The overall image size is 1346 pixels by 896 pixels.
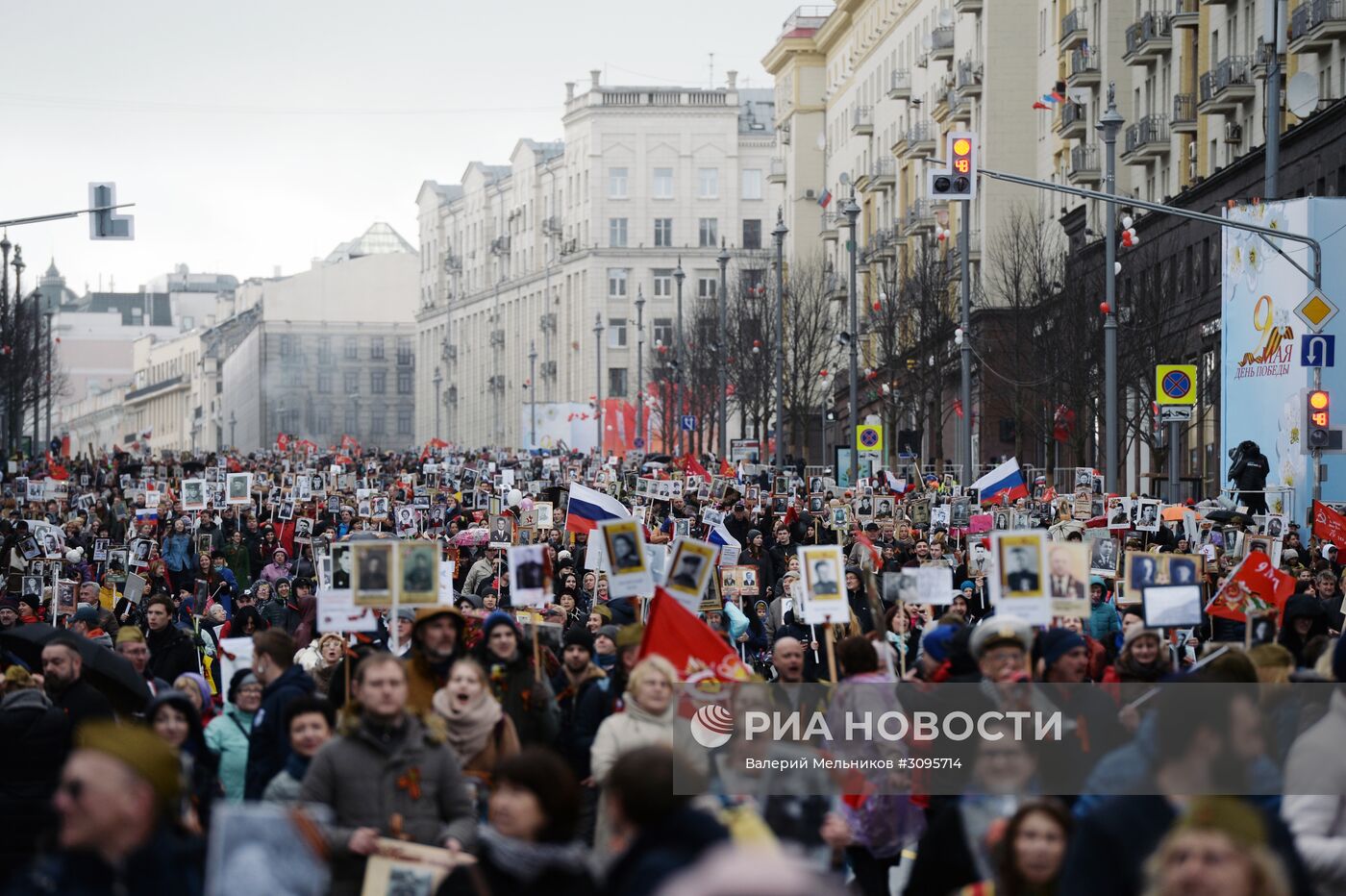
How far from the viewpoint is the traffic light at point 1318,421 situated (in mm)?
27641

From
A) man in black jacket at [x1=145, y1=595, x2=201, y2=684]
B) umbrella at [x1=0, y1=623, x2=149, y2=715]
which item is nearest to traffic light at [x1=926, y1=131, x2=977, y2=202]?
man in black jacket at [x1=145, y1=595, x2=201, y2=684]

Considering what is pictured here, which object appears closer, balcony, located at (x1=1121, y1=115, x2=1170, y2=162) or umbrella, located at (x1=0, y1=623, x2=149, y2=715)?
umbrella, located at (x1=0, y1=623, x2=149, y2=715)

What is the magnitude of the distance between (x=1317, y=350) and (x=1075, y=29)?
107ft

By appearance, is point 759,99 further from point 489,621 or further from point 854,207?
point 489,621

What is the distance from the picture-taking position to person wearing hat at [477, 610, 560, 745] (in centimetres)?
1080

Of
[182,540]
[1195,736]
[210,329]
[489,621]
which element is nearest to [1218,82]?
[182,540]

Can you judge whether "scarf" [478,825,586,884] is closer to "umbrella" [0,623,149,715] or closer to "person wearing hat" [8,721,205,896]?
"person wearing hat" [8,721,205,896]

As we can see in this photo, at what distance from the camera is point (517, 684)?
441 inches

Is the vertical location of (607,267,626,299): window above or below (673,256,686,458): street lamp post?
above

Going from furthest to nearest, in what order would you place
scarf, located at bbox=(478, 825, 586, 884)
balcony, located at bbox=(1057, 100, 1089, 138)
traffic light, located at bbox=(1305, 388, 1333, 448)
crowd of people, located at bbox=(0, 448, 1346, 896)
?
balcony, located at bbox=(1057, 100, 1089, 138)
traffic light, located at bbox=(1305, 388, 1333, 448)
scarf, located at bbox=(478, 825, 586, 884)
crowd of people, located at bbox=(0, 448, 1346, 896)

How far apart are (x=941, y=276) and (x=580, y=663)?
52783 millimetres

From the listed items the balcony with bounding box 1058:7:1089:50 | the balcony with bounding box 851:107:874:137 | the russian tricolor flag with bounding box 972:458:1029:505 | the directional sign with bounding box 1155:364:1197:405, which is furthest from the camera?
the balcony with bounding box 851:107:874:137

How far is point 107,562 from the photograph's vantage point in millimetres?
26719

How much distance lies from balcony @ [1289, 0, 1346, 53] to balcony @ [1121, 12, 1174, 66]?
10.1m
